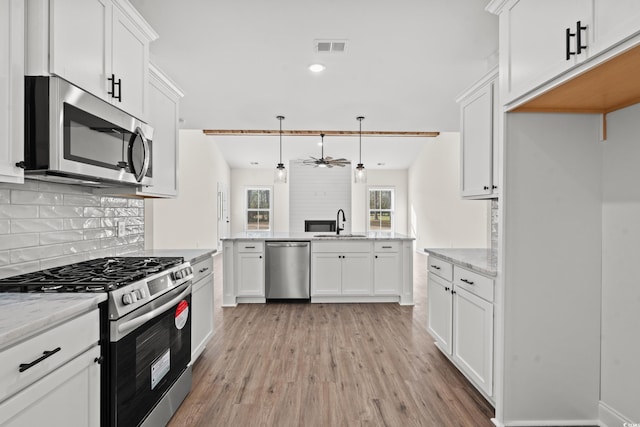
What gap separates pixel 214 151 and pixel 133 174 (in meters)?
7.07

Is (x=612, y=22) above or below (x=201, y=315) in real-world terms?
above

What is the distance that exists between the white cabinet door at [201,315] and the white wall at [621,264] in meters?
2.65

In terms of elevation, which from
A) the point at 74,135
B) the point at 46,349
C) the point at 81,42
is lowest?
the point at 46,349

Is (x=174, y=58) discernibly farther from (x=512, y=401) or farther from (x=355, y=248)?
(x=512, y=401)

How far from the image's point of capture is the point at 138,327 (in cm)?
169

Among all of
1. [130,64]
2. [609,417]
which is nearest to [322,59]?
[130,64]

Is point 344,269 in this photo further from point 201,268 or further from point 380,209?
point 380,209

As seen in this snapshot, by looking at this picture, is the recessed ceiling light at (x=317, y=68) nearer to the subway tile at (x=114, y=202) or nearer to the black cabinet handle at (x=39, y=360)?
the subway tile at (x=114, y=202)

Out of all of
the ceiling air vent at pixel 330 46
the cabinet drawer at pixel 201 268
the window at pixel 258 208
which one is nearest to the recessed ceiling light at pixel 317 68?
the ceiling air vent at pixel 330 46

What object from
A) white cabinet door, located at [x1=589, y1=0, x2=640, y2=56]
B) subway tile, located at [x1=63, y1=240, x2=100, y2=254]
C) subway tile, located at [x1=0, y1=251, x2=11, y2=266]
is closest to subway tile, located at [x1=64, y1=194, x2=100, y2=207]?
subway tile, located at [x1=63, y1=240, x2=100, y2=254]

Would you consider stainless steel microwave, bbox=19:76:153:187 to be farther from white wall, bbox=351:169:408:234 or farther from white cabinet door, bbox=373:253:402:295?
white wall, bbox=351:169:408:234

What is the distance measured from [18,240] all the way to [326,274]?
338cm

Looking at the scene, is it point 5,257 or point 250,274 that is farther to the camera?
point 250,274

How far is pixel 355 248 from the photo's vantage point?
468 centimetres
